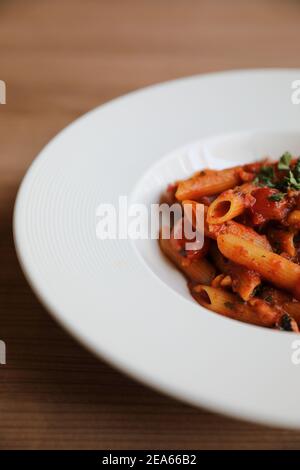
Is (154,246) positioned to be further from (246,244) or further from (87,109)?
(87,109)

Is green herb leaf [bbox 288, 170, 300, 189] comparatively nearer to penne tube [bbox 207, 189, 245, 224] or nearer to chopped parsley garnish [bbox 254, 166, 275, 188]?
chopped parsley garnish [bbox 254, 166, 275, 188]

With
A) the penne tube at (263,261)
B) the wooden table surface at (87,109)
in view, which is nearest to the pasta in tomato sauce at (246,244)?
the penne tube at (263,261)

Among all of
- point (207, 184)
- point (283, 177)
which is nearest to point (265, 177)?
point (283, 177)

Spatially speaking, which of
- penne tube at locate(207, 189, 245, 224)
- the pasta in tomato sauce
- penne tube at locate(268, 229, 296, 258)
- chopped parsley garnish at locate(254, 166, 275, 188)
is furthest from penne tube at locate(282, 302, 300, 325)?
chopped parsley garnish at locate(254, 166, 275, 188)

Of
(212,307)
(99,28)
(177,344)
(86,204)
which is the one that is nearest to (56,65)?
(99,28)

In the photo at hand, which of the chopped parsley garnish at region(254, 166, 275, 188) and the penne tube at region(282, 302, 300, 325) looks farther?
the chopped parsley garnish at region(254, 166, 275, 188)
